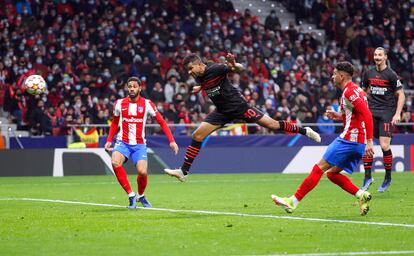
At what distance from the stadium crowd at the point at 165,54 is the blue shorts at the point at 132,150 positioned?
44.3ft

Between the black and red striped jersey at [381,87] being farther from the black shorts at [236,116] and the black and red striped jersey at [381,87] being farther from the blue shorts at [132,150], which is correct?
the blue shorts at [132,150]

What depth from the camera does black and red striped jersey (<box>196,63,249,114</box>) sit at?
13758 millimetres

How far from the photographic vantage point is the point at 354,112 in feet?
40.4

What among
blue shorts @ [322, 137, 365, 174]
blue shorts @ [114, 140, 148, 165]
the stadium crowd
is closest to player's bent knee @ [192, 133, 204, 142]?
blue shorts @ [114, 140, 148, 165]

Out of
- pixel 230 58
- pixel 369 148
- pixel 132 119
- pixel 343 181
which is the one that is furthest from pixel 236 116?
pixel 369 148

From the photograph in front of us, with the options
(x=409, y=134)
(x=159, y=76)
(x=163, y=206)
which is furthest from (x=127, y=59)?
(x=163, y=206)

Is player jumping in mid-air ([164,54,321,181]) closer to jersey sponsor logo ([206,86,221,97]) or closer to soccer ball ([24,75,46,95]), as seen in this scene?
jersey sponsor logo ([206,86,221,97])

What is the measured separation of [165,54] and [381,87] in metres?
16.4

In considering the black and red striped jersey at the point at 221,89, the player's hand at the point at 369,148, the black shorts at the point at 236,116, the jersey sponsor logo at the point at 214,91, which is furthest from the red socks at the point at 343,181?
the jersey sponsor logo at the point at 214,91

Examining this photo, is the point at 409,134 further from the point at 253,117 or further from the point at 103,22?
the point at 253,117

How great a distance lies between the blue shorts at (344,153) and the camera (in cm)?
1226

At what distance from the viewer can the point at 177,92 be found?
3067cm

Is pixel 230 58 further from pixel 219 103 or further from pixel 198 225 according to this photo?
pixel 198 225

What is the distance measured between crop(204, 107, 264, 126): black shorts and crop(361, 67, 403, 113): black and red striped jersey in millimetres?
4068
